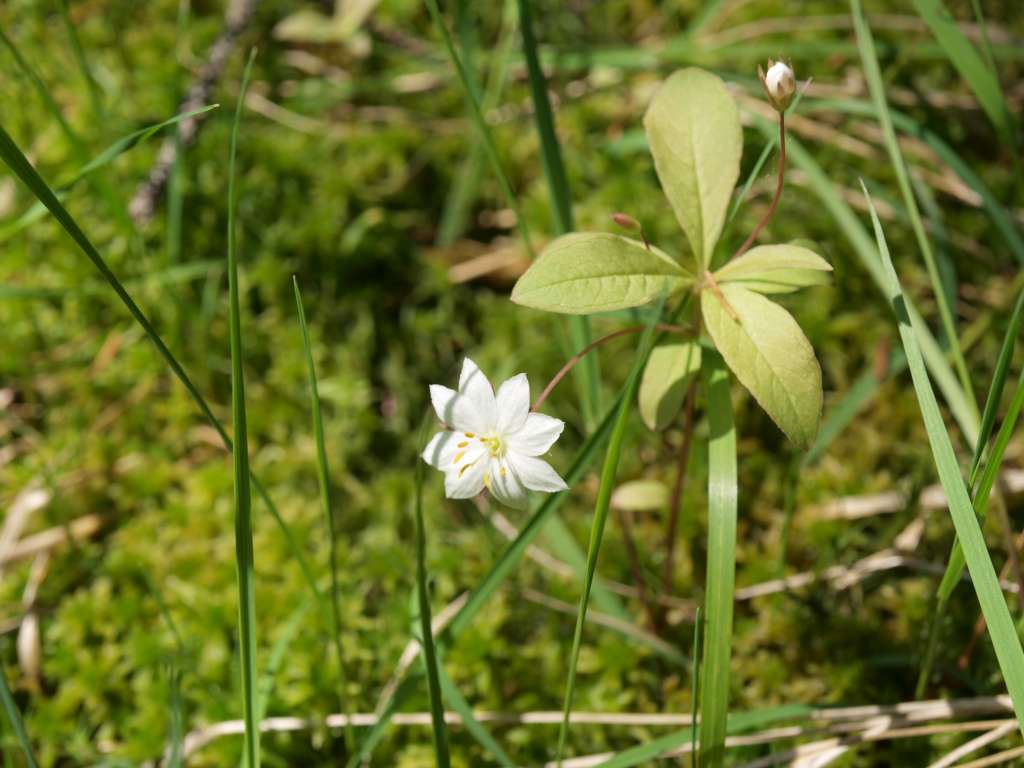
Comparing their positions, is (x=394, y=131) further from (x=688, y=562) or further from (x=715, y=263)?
(x=688, y=562)

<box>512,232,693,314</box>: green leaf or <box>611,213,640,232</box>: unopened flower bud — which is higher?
<box>611,213,640,232</box>: unopened flower bud

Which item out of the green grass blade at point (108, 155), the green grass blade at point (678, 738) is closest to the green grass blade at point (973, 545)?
the green grass blade at point (678, 738)

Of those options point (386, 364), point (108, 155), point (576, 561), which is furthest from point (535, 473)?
point (386, 364)

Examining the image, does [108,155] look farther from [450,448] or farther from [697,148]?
[697,148]

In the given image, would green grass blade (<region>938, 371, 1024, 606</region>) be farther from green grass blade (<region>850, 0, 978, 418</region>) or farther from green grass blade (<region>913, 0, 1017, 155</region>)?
green grass blade (<region>913, 0, 1017, 155</region>)

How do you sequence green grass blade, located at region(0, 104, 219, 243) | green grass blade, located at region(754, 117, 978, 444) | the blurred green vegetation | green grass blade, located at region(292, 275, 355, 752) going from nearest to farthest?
green grass blade, located at region(292, 275, 355, 752) → green grass blade, located at region(0, 104, 219, 243) → green grass blade, located at region(754, 117, 978, 444) → the blurred green vegetation

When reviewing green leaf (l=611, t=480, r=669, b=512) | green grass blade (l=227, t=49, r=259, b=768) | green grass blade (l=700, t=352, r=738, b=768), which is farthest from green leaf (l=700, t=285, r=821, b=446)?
green grass blade (l=227, t=49, r=259, b=768)

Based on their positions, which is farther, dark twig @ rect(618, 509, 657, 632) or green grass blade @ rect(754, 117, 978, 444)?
dark twig @ rect(618, 509, 657, 632)

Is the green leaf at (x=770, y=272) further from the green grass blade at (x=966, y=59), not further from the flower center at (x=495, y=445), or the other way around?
the green grass blade at (x=966, y=59)
